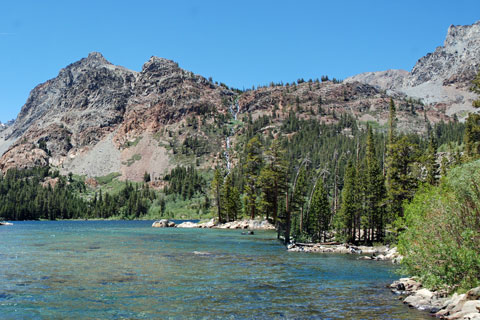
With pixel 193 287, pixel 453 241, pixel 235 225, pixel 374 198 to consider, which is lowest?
pixel 193 287

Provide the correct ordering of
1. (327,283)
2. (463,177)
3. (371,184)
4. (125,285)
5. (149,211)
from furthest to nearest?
(149,211) → (371,184) → (327,283) → (125,285) → (463,177)

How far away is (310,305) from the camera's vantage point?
21.4m

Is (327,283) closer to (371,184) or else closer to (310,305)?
(310,305)

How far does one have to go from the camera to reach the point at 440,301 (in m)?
21.4

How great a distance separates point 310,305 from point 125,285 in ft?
37.9

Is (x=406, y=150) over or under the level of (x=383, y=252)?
over

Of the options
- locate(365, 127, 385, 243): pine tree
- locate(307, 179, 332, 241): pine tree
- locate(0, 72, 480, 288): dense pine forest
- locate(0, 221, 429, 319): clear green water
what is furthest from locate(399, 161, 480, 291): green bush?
locate(307, 179, 332, 241): pine tree

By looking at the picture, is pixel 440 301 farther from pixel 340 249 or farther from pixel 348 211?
pixel 348 211

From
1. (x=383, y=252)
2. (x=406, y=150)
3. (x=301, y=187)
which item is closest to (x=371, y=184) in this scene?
(x=406, y=150)


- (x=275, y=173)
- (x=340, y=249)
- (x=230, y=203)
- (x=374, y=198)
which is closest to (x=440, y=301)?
(x=340, y=249)

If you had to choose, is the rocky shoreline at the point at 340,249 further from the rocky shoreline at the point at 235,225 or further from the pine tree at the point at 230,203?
the pine tree at the point at 230,203

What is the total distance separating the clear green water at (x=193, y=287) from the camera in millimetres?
19812

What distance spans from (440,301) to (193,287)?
13793 millimetres

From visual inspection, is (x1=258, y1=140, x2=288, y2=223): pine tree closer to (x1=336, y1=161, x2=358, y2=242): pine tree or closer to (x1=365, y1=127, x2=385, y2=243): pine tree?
(x1=336, y1=161, x2=358, y2=242): pine tree
